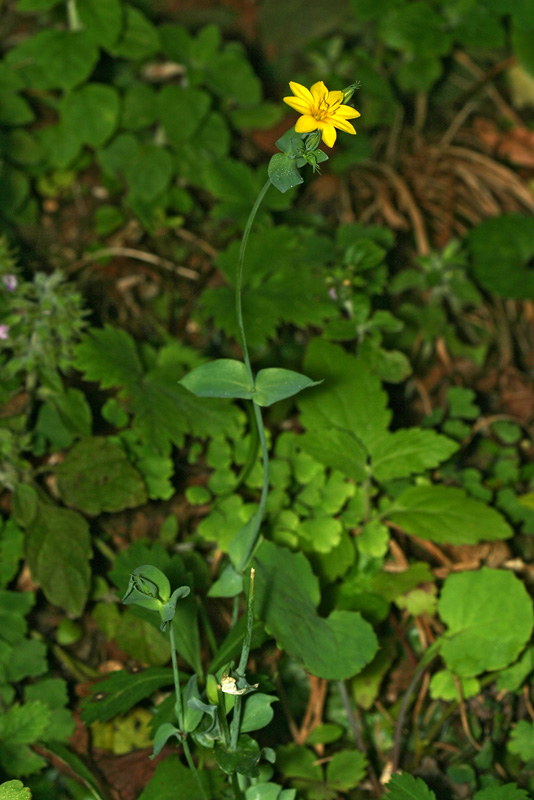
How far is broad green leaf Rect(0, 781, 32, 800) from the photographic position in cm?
146

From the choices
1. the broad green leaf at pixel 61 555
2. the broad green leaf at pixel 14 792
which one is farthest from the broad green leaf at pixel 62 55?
the broad green leaf at pixel 14 792

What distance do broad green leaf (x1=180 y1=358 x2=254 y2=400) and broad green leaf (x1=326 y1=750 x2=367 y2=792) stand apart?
1.05 metres

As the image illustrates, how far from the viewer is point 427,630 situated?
223cm

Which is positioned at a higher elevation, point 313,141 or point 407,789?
point 313,141

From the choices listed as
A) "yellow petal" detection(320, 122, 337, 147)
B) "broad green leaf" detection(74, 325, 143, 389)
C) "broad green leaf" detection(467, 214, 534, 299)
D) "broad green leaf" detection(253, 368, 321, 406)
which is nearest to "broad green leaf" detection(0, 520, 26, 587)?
"broad green leaf" detection(74, 325, 143, 389)

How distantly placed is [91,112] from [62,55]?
0.23 meters

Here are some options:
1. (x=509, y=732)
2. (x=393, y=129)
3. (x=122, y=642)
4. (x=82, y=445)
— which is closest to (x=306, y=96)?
(x=82, y=445)

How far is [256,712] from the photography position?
1.60 m

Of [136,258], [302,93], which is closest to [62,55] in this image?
[136,258]

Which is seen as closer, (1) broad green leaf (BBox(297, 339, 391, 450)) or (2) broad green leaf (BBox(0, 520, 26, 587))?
(2) broad green leaf (BBox(0, 520, 26, 587))

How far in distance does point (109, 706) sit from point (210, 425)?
0.87 meters

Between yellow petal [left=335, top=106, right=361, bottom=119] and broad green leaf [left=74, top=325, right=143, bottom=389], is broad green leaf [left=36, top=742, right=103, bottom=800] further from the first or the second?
yellow petal [left=335, top=106, right=361, bottom=119]

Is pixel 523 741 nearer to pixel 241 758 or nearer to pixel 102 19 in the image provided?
pixel 241 758

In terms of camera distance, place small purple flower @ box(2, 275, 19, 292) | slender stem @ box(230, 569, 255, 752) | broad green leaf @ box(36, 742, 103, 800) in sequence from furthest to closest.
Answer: small purple flower @ box(2, 275, 19, 292), broad green leaf @ box(36, 742, 103, 800), slender stem @ box(230, 569, 255, 752)
